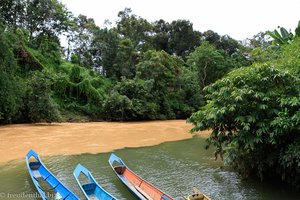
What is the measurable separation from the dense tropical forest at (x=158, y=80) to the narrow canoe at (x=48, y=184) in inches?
143

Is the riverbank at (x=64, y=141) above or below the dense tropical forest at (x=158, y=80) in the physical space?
below

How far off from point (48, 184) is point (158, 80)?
23346mm

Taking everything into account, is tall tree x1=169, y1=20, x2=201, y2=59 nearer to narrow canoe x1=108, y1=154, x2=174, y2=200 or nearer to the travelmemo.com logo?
narrow canoe x1=108, y1=154, x2=174, y2=200

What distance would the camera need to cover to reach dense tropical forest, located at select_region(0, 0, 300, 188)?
7.12 metres

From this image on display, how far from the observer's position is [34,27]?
1264 inches

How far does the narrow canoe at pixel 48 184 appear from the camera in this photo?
6159mm

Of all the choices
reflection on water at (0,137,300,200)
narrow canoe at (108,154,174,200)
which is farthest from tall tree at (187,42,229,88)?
narrow canoe at (108,154,174,200)

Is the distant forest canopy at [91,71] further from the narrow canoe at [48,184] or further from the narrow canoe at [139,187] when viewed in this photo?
the narrow canoe at [139,187]

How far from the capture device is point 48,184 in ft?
24.7

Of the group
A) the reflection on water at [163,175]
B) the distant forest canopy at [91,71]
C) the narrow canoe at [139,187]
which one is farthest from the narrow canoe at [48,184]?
the distant forest canopy at [91,71]

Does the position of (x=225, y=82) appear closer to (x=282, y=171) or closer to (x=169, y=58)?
(x=282, y=171)

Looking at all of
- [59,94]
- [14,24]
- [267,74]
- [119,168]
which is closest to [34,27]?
[14,24]

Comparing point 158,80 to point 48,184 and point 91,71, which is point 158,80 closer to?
point 91,71

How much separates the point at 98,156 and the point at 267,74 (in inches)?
290
